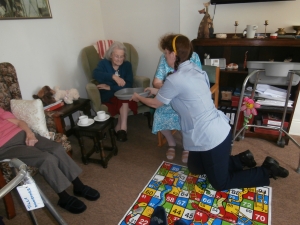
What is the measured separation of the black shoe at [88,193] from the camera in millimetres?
1620

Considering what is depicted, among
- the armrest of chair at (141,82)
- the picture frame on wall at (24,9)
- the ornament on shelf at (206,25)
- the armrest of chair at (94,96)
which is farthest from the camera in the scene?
the armrest of chair at (141,82)

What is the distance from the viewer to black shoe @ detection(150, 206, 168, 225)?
4.40 feet

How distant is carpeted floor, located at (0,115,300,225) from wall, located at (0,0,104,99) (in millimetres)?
751

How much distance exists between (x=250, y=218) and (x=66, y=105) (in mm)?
1870

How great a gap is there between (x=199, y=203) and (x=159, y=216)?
328 millimetres

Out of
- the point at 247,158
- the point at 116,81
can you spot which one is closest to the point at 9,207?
the point at 116,81

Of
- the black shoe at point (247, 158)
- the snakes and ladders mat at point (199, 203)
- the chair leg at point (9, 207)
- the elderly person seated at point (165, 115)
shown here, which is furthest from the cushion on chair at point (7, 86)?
the black shoe at point (247, 158)

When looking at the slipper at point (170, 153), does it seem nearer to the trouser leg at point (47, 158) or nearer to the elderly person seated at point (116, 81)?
the elderly person seated at point (116, 81)

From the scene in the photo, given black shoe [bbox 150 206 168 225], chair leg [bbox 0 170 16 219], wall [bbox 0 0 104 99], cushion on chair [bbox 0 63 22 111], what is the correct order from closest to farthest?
1. black shoe [bbox 150 206 168 225]
2. chair leg [bbox 0 170 16 219]
3. cushion on chair [bbox 0 63 22 111]
4. wall [bbox 0 0 104 99]

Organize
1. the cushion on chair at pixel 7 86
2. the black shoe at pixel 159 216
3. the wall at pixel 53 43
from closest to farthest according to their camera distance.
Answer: the black shoe at pixel 159 216 < the cushion on chair at pixel 7 86 < the wall at pixel 53 43

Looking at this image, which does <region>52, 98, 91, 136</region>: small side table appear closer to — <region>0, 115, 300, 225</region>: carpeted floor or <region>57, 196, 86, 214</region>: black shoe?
<region>0, 115, 300, 225</region>: carpeted floor

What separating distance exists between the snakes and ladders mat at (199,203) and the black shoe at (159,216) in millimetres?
70

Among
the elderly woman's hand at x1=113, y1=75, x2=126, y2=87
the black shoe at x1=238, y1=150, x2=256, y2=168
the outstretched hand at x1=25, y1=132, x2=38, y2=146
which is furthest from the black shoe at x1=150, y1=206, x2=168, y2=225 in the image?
the elderly woman's hand at x1=113, y1=75, x2=126, y2=87

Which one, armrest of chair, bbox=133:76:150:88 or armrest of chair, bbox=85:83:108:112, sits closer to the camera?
armrest of chair, bbox=85:83:108:112
